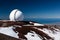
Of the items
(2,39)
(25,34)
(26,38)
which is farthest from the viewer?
(25,34)

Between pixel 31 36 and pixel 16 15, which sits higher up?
pixel 16 15

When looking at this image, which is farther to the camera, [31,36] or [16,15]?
[16,15]

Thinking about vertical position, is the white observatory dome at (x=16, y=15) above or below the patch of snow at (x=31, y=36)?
above

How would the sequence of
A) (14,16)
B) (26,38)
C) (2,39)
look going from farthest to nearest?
(14,16) < (26,38) < (2,39)

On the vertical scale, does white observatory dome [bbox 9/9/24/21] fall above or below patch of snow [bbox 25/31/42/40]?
above

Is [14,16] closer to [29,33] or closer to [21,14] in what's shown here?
[21,14]

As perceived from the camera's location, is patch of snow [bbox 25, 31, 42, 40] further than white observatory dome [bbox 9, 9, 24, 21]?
No

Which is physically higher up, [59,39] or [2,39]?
[2,39]

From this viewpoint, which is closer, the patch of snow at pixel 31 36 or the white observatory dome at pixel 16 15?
the patch of snow at pixel 31 36

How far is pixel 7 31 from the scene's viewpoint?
115ft

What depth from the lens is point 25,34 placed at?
36250 millimetres

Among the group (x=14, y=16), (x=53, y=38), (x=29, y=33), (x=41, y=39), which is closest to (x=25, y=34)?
(x=29, y=33)

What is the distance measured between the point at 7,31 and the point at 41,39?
7.10 meters

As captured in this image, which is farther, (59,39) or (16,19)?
(16,19)
